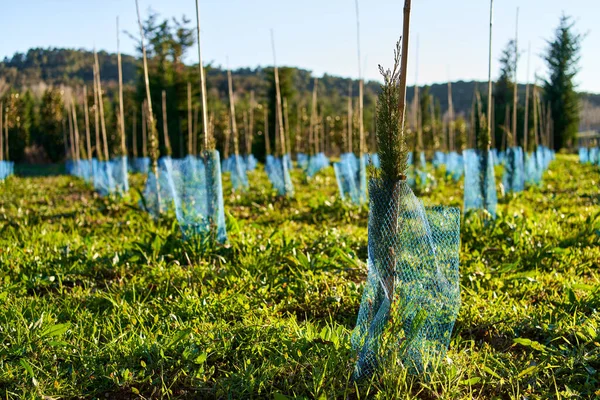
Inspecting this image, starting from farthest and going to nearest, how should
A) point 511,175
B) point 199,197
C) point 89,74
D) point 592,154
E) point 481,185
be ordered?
point 89,74
point 592,154
point 511,175
point 481,185
point 199,197

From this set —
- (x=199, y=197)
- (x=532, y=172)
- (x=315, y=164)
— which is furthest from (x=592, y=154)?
(x=199, y=197)

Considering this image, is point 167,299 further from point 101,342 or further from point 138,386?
point 138,386

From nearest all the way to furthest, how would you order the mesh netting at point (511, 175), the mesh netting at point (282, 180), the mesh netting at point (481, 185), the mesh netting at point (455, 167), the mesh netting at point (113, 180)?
the mesh netting at point (481, 185) → the mesh netting at point (282, 180) → the mesh netting at point (511, 175) → the mesh netting at point (113, 180) → the mesh netting at point (455, 167)

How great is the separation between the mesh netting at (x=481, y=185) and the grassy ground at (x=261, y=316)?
60 centimetres

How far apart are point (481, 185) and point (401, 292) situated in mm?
4238

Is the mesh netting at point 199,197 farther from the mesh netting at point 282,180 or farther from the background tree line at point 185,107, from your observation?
the background tree line at point 185,107

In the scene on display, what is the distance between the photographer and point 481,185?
20.7 ft

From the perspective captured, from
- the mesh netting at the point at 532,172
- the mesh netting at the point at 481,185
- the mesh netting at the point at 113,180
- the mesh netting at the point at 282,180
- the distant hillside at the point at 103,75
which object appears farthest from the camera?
the distant hillside at the point at 103,75

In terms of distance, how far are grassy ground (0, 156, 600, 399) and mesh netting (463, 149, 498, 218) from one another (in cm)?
60

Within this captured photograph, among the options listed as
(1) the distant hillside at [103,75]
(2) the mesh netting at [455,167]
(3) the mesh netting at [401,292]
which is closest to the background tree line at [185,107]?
(2) the mesh netting at [455,167]

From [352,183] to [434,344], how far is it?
18.5 feet

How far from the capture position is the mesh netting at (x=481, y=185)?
20.6ft

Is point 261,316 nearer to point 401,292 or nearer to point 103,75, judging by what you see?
point 401,292

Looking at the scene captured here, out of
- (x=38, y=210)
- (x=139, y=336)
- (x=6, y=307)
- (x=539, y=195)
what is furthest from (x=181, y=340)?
(x=539, y=195)
